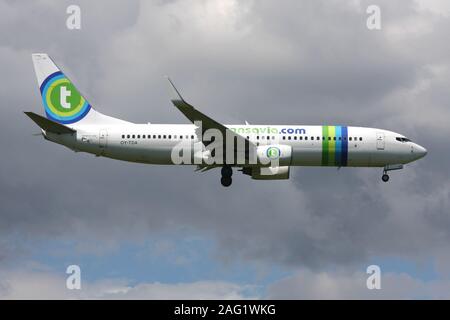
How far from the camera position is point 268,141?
73562 mm

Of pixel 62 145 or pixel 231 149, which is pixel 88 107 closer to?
pixel 62 145

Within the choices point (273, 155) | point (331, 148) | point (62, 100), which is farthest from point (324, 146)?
point (62, 100)

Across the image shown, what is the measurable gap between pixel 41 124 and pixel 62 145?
2.61 metres

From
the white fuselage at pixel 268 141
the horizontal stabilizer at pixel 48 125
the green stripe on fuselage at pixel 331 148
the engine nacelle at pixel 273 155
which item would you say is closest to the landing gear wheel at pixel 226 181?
the engine nacelle at pixel 273 155

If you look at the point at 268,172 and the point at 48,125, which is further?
the point at 268,172

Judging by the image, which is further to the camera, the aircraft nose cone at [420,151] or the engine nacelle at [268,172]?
the aircraft nose cone at [420,151]

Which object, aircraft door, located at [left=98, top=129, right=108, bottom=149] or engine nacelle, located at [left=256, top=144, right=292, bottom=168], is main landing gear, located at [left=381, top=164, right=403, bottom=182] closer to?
engine nacelle, located at [left=256, top=144, right=292, bottom=168]

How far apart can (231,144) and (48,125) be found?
12965 mm

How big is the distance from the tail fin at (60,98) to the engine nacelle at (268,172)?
34.6 ft

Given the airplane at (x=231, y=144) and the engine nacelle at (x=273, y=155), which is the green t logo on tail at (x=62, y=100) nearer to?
the airplane at (x=231, y=144)

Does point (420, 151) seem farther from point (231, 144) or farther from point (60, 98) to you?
point (60, 98)

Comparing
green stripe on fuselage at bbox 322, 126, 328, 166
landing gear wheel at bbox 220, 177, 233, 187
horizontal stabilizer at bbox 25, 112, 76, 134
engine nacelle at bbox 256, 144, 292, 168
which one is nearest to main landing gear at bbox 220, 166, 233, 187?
landing gear wheel at bbox 220, 177, 233, 187

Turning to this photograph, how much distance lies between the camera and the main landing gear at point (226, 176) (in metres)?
73.9

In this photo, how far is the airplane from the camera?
72625 mm
